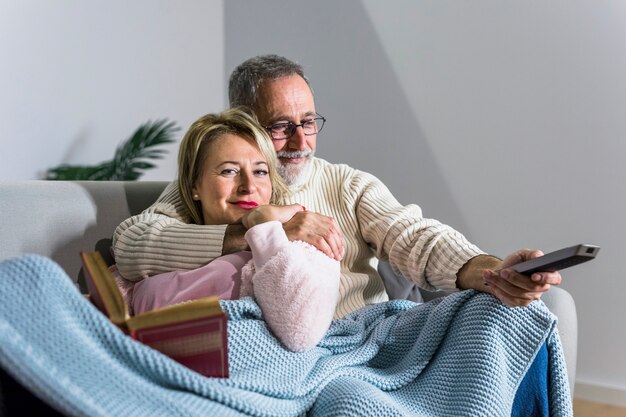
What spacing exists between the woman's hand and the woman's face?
76mm

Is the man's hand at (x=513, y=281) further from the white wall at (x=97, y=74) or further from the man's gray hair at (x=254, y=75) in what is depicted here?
the white wall at (x=97, y=74)

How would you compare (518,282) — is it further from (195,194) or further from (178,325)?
(195,194)

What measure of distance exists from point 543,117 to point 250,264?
1561 millimetres

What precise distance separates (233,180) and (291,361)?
541 mm

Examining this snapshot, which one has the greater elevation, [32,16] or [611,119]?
[32,16]

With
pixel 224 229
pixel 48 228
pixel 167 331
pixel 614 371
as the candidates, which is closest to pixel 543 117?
pixel 614 371

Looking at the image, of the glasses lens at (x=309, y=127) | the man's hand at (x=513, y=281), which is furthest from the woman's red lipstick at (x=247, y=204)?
the man's hand at (x=513, y=281)

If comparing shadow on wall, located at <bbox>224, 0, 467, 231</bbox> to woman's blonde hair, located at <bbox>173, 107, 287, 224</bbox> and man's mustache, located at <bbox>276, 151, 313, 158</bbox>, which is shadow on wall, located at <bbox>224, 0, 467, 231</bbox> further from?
woman's blonde hair, located at <bbox>173, 107, 287, 224</bbox>

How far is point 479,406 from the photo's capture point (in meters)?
1.31

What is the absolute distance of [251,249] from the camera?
1515mm

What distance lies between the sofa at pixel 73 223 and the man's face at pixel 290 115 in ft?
1.29

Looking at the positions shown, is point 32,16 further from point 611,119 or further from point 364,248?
point 611,119

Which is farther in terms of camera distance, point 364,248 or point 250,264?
point 364,248

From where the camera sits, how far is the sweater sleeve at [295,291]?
4.42 ft
